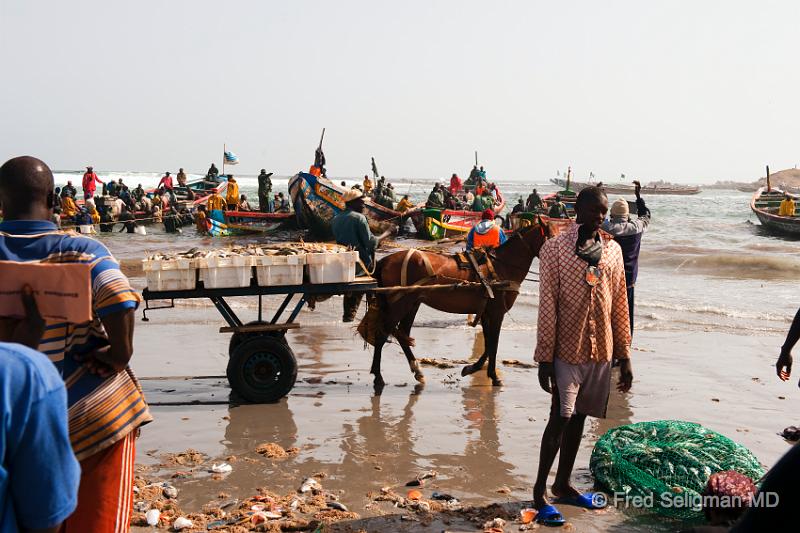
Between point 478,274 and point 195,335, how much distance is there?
5.37 meters

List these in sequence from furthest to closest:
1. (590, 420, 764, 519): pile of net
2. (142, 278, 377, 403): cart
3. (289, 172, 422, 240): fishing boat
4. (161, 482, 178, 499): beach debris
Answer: (289, 172, 422, 240): fishing boat < (142, 278, 377, 403): cart < (161, 482, 178, 499): beach debris < (590, 420, 764, 519): pile of net

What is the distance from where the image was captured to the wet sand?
6133mm

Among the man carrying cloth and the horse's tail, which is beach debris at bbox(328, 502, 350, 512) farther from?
the horse's tail

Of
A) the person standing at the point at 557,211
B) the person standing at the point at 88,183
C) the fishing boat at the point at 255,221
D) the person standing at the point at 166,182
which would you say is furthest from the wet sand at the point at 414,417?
the person standing at the point at 166,182

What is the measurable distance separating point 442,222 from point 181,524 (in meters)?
30.0

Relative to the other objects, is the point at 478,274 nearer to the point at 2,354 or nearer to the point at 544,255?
the point at 544,255

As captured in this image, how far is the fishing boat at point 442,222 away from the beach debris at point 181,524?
29.0m

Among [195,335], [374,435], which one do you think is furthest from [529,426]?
[195,335]

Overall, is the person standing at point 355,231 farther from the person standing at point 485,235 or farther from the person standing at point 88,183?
the person standing at point 88,183

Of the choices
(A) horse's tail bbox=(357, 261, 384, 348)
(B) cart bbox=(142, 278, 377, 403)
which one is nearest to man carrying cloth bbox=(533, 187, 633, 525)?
(B) cart bbox=(142, 278, 377, 403)

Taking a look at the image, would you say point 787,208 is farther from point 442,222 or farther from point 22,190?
point 22,190

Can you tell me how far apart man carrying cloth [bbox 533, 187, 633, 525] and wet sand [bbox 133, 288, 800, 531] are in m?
0.76

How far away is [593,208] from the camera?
5.34 metres

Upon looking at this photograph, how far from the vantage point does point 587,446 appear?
720 centimetres
